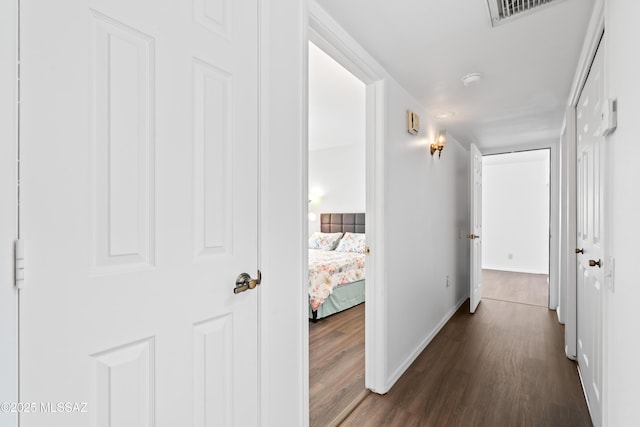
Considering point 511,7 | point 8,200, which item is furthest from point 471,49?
point 8,200

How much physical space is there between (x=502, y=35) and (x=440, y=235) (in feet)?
6.72

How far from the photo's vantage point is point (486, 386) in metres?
2.13

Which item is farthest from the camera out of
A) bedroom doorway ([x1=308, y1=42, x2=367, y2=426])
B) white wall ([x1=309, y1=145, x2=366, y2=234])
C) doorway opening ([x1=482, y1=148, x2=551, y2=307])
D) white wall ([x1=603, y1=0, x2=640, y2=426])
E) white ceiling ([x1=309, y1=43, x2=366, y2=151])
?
doorway opening ([x1=482, y1=148, x2=551, y2=307])

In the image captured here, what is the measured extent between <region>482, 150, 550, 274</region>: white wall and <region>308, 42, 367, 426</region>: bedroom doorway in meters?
3.18

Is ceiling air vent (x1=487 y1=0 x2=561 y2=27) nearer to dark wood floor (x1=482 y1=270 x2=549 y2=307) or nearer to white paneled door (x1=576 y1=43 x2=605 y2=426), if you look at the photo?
white paneled door (x1=576 y1=43 x2=605 y2=426)

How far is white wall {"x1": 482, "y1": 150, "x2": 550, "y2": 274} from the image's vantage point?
6082mm

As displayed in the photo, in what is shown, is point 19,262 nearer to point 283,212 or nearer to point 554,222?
point 283,212

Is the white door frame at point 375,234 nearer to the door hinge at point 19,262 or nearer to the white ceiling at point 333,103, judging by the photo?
the white ceiling at point 333,103

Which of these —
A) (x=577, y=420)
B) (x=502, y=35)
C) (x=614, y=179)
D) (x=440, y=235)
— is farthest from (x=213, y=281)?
(x=440, y=235)

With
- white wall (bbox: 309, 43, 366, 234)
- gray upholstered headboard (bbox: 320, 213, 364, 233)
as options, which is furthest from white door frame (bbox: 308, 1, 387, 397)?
gray upholstered headboard (bbox: 320, 213, 364, 233)

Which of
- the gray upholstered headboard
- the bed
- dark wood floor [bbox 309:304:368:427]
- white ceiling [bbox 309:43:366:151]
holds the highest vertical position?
white ceiling [bbox 309:43:366:151]

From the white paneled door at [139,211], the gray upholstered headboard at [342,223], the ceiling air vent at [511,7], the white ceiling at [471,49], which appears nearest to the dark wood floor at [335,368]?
the white paneled door at [139,211]

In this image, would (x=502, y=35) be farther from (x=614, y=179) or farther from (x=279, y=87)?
(x=279, y=87)

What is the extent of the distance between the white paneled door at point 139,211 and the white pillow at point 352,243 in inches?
145
